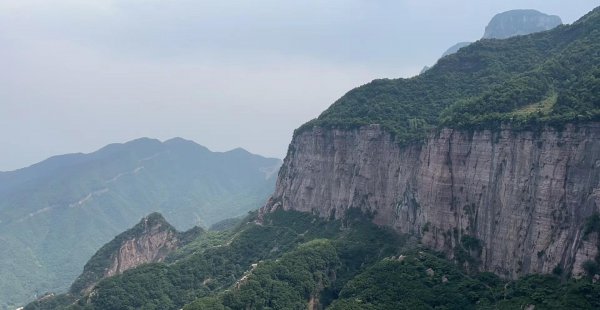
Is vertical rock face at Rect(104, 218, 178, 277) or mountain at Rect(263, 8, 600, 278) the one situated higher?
mountain at Rect(263, 8, 600, 278)

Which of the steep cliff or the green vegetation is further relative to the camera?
the steep cliff

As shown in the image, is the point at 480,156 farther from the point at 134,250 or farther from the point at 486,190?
the point at 134,250

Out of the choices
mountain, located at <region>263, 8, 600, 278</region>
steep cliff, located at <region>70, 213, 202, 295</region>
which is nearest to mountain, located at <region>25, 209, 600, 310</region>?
mountain, located at <region>263, 8, 600, 278</region>

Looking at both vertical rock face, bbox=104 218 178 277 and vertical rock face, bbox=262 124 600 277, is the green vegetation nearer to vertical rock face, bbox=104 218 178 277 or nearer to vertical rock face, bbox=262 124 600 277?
vertical rock face, bbox=262 124 600 277

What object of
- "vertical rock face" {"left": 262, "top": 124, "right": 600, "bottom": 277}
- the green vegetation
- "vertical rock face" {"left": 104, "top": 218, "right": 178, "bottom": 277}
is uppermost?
the green vegetation

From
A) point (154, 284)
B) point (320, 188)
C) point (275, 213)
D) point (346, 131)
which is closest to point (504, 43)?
point (346, 131)

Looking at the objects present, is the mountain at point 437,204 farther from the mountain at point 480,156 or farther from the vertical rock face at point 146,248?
the vertical rock face at point 146,248

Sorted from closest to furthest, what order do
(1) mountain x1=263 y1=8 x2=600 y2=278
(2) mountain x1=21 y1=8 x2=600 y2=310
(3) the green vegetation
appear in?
(2) mountain x1=21 y1=8 x2=600 y2=310 < (1) mountain x1=263 y1=8 x2=600 y2=278 < (3) the green vegetation

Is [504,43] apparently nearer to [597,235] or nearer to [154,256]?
[597,235]
